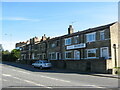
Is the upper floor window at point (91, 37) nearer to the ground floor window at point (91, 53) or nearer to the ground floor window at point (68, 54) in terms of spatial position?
the ground floor window at point (91, 53)

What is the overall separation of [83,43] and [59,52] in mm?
8703

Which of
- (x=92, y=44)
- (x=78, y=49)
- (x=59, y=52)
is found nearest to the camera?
(x=92, y=44)

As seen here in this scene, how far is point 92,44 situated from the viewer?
105ft

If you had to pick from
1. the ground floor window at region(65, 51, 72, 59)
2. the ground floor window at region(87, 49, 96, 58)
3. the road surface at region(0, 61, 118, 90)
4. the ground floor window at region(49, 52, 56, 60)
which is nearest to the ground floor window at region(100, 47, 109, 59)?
the ground floor window at region(87, 49, 96, 58)

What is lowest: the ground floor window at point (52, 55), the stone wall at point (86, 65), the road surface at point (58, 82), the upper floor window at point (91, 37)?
the road surface at point (58, 82)

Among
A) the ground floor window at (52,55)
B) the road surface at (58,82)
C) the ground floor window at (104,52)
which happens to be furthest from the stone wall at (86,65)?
the ground floor window at (52,55)

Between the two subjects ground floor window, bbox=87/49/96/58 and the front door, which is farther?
the front door

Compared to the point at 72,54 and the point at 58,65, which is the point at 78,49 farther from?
the point at 58,65

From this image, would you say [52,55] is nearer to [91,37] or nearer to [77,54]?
[77,54]

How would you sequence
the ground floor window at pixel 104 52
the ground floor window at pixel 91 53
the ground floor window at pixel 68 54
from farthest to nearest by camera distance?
the ground floor window at pixel 68 54 < the ground floor window at pixel 91 53 < the ground floor window at pixel 104 52

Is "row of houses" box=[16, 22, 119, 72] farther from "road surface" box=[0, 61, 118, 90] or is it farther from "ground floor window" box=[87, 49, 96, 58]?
"road surface" box=[0, 61, 118, 90]

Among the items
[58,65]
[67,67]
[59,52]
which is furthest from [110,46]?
[59,52]

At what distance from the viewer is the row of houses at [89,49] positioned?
93.4 ft

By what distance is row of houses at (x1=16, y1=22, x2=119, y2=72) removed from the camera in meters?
28.5
